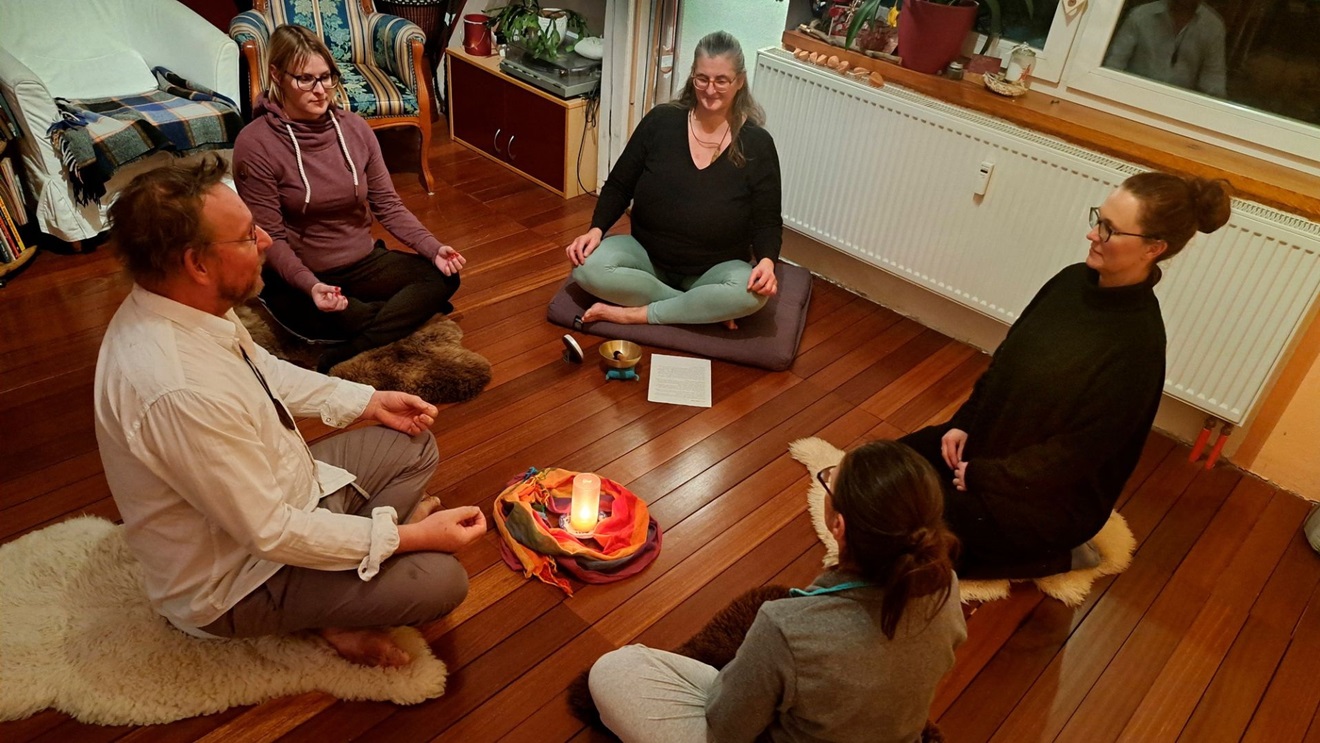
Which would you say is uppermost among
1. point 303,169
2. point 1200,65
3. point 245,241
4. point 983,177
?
point 1200,65

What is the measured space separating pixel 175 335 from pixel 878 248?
246 centimetres

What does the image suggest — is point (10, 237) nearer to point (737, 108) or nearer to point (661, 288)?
point (661, 288)

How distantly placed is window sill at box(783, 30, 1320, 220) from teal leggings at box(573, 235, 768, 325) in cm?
86

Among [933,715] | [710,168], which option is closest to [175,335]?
[933,715]

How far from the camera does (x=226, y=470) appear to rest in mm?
1406

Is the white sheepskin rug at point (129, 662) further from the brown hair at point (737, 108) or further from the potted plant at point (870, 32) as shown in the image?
the potted plant at point (870, 32)

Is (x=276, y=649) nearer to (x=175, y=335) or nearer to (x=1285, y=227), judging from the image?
(x=175, y=335)

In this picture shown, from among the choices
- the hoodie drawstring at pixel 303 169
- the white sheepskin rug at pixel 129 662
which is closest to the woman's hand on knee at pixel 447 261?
the hoodie drawstring at pixel 303 169

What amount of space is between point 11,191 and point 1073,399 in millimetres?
3362

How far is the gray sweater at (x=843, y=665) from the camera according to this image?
120 cm

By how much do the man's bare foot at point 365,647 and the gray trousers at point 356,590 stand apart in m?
0.06

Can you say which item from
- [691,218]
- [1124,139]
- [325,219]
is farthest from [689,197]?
[1124,139]

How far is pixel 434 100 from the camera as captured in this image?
477cm

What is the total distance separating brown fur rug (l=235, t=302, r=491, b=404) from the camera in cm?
264
